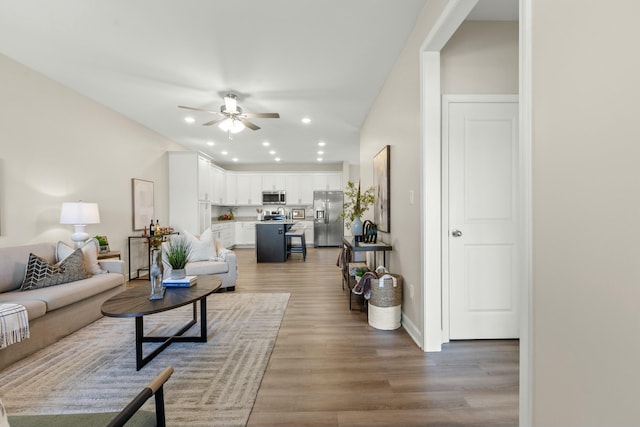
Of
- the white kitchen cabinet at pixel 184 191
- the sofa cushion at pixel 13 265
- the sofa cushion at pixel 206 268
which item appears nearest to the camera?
the sofa cushion at pixel 13 265

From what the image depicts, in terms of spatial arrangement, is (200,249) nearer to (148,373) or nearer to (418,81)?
(148,373)

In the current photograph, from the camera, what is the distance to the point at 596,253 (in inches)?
35.0

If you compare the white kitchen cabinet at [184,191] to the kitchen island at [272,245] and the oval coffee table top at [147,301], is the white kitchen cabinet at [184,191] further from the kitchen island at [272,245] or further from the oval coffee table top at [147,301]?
the oval coffee table top at [147,301]

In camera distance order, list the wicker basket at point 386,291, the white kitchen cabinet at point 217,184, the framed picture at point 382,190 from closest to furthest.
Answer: the wicker basket at point 386,291 < the framed picture at point 382,190 < the white kitchen cabinet at point 217,184

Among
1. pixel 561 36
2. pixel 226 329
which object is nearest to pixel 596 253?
pixel 561 36

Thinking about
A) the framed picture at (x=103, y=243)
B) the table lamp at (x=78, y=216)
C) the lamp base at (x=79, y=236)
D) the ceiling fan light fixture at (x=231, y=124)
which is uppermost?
the ceiling fan light fixture at (x=231, y=124)

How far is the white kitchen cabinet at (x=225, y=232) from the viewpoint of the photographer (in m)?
7.44

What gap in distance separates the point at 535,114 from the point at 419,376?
1761 mm

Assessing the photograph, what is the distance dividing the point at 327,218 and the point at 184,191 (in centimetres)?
413

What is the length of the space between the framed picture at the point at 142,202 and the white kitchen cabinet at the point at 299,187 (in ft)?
13.8

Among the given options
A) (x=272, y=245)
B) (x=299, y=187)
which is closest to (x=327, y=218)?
(x=299, y=187)

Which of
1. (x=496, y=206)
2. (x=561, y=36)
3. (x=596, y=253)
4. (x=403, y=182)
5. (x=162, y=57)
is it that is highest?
(x=162, y=57)

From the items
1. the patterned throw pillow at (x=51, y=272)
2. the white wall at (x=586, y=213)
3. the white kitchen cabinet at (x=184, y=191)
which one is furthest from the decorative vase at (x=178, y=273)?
the white kitchen cabinet at (x=184, y=191)

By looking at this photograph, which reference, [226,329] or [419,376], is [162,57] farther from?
[419,376]
